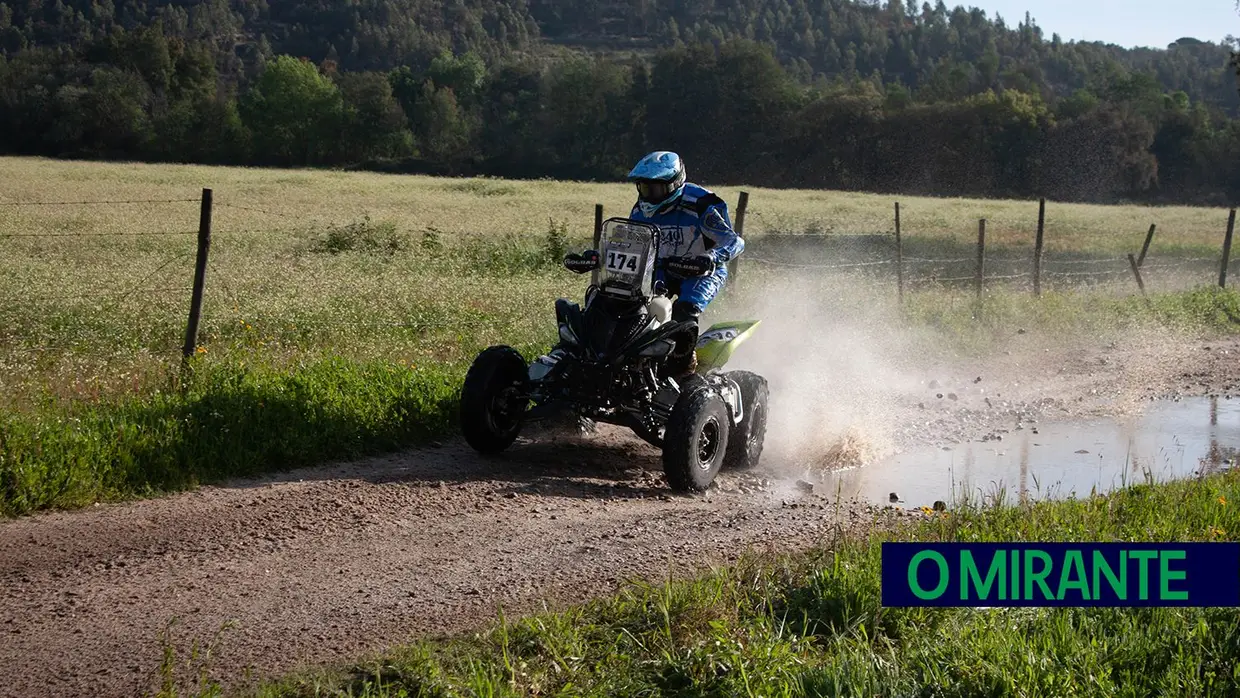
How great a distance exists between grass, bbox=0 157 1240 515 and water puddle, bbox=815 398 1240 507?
3.52 m

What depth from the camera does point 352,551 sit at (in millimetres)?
6551

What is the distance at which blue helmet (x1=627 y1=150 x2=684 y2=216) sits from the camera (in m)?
8.80

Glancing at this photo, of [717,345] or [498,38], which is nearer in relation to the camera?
[717,345]

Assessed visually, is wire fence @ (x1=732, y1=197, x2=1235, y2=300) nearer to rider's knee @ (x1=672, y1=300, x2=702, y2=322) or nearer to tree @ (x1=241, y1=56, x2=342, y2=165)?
rider's knee @ (x1=672, y1=300, x2=702, y2=322)

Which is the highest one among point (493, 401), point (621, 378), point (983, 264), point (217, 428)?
point (983, 264)

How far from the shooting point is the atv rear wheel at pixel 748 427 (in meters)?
9.16

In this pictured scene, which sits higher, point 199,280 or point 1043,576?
point 199,280

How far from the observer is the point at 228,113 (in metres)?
74.9

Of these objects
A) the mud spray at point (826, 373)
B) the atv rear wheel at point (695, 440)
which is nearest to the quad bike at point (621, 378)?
the atv rear wheel at point (695, 440)

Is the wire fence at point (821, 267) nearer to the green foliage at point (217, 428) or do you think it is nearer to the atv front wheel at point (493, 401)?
the green foliage at point (217, 428)

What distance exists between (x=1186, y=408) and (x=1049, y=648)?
9.03 meters

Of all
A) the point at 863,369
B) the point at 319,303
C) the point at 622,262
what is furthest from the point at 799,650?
the point at 319,303

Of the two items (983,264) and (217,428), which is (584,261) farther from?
(983,264)

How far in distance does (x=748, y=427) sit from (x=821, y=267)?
1123cm
